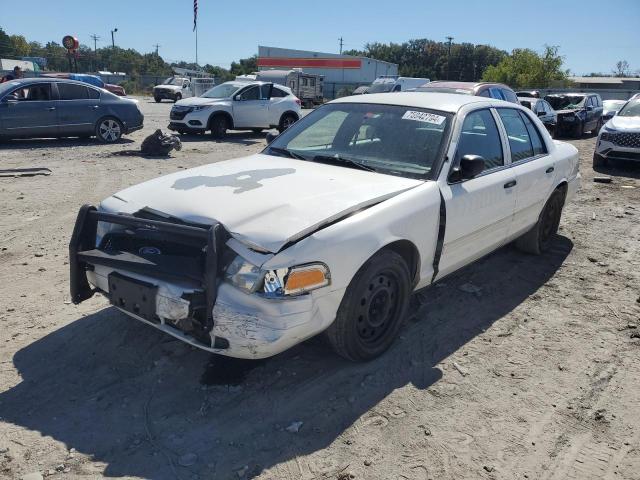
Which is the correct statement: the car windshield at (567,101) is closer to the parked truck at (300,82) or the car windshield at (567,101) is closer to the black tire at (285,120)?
the black tire at (285,120)

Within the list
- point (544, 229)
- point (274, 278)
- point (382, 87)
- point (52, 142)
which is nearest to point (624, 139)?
point (544, 229)

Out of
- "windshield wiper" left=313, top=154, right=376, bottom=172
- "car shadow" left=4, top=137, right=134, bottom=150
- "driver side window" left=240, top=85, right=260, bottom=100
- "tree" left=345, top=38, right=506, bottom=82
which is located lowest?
"car shadow" left=4, top=137, right=134, bottom=150

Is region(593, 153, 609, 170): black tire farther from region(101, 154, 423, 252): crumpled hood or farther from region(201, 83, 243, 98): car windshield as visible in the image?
Result: region(101, 154, 423, 252): crumpled hood

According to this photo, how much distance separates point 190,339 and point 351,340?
99 centimetres

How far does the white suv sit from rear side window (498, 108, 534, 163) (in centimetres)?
1113

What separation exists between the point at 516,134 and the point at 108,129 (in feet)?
36.4

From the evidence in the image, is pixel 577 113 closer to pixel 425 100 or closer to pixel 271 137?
pixel 425 100

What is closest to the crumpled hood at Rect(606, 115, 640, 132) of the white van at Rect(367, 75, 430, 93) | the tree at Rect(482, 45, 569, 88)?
the white van at Rect(367, 75, 430, 93)

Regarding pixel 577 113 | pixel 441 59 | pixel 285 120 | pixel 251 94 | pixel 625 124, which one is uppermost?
pixel 441 59

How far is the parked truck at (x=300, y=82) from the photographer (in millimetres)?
35312

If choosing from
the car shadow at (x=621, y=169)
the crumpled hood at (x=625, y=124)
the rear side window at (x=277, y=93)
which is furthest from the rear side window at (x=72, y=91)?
the crumpled hood at (x=625, y=124)

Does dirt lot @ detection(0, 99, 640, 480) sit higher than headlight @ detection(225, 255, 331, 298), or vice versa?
headlight @ detection(225, 255, 331, 298)

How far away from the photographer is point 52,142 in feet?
42.5

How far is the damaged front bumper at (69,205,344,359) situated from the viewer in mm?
2734
